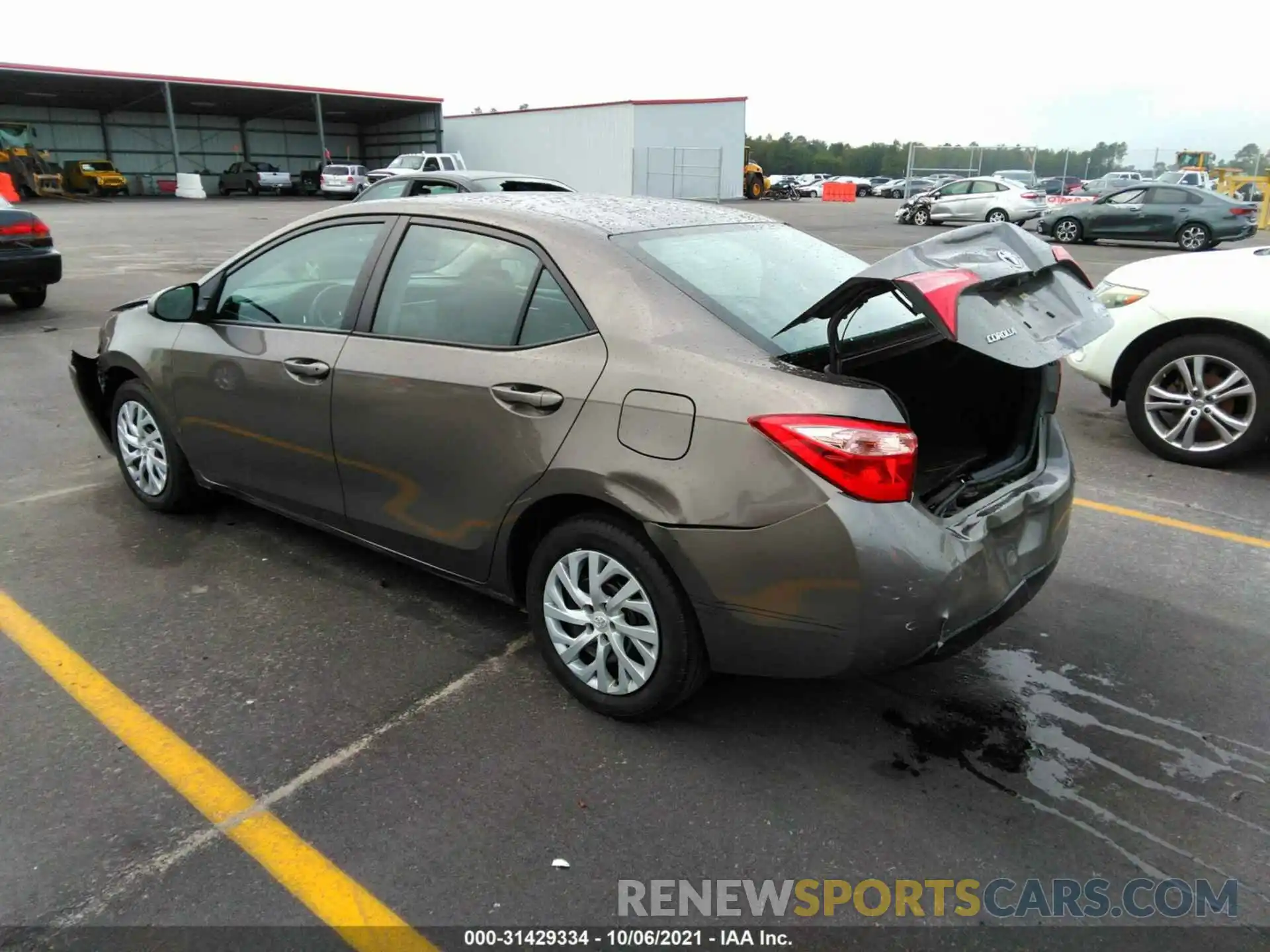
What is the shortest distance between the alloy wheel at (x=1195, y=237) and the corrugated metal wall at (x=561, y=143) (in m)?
23.5

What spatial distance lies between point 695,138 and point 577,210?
41.9m

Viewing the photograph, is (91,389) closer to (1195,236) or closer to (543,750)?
(543,750)

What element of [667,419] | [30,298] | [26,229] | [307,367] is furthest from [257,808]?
[30,298]

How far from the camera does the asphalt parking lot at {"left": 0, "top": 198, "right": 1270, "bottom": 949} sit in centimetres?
239

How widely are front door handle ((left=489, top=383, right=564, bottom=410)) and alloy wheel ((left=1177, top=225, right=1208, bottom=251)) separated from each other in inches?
849

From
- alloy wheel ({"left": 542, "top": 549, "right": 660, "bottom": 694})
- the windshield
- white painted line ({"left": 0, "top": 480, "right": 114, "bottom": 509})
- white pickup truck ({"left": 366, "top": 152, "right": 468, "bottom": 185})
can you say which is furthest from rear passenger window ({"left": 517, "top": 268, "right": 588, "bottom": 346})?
white pickup truck ({"left": 366, "top": 152, "right": 468, "bottom": 185})

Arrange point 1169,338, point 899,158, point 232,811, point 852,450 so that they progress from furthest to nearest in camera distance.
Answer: point 899,158 < point 1169,338 < point 232,811 < point 852,450

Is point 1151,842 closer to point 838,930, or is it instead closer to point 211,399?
point 838,930

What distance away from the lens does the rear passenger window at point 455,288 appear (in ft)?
10.3

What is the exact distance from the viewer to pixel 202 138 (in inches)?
1932

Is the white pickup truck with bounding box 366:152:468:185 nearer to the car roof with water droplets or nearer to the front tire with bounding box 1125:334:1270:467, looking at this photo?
the front tire with bounding box 1125:334:1270:467

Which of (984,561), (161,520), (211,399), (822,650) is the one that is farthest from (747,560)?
(161,520)

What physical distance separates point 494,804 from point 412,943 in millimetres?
501

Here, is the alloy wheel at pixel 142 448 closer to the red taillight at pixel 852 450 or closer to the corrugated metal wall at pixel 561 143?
the red taillight at pixel 852 450
